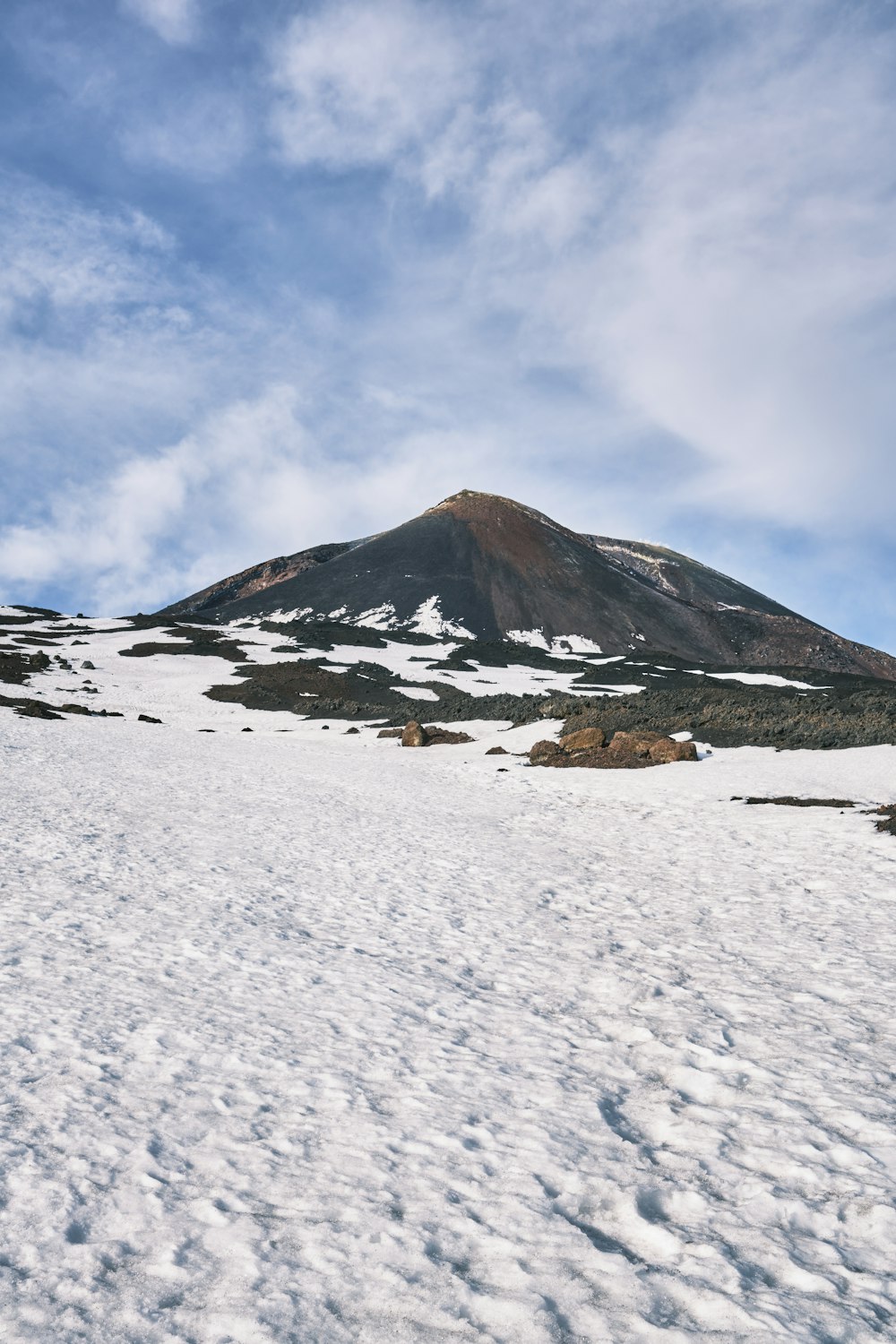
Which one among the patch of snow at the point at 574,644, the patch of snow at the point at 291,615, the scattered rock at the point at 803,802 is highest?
the patch of snow at the point at 291,615

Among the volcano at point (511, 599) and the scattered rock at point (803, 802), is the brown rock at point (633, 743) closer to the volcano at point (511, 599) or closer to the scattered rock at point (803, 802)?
the scattered rock at point (803, 802)

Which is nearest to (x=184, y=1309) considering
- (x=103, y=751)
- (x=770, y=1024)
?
(x=770, y=1024)

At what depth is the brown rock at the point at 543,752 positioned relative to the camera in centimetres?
2745

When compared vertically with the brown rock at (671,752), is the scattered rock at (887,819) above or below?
below

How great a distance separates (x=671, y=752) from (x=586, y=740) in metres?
3.17

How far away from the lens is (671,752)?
26.1 m

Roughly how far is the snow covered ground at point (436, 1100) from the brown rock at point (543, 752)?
50.6ft

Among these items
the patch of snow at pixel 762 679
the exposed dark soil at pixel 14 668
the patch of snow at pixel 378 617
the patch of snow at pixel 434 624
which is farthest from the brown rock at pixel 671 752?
the patch of snow at pixel 378 617

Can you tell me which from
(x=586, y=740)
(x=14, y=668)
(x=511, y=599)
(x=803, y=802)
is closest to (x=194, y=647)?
(x=14, y=668)

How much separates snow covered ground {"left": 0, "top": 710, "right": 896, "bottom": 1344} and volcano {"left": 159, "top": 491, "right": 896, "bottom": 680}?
113m

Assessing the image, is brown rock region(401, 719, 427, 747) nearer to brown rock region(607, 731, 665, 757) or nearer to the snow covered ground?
brown rock region(607, 731, 665, 757)

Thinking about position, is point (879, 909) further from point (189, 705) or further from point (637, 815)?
point (189, 705)

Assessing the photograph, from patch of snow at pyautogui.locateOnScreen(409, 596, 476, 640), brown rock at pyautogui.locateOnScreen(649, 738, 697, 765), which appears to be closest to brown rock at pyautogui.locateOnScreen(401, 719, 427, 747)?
brown rock at pyautogui.locateOnScreen(649, 738, 697, 765)

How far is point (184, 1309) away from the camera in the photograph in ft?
9.84
